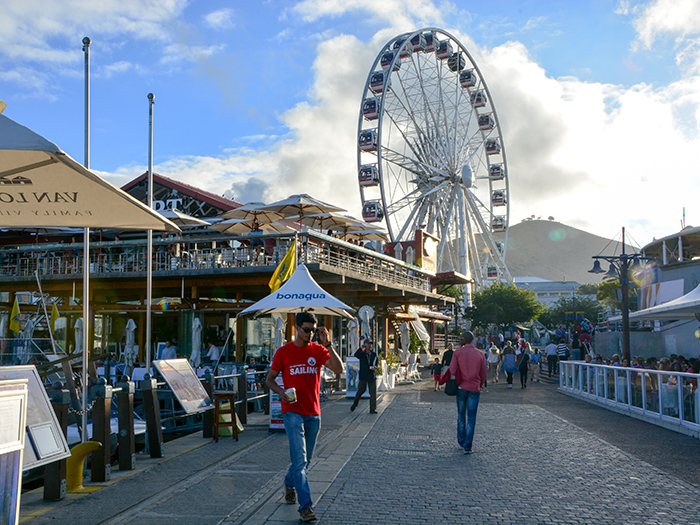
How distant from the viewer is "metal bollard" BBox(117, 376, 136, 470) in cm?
757

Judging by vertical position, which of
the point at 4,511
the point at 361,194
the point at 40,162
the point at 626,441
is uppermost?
the point at 361,194

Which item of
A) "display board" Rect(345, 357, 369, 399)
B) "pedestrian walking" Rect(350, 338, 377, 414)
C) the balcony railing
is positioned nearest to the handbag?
"pedestrian walking" Rect(350, 338, 377, 414)

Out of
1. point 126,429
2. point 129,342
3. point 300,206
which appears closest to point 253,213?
point 300,206

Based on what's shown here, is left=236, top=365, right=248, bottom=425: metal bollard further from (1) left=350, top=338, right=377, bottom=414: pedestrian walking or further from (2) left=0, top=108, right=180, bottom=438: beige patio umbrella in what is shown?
(2) left=0, top=108, right=180, bottom=438: beige patio umbrella

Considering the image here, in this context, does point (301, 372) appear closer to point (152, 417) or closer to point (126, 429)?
point (126, 429)

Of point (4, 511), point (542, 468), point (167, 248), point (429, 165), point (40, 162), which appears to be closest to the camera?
point (4, 511)

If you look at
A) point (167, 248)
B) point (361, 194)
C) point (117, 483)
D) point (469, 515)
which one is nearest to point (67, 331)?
point (167, 248)

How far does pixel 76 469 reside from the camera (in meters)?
6.64

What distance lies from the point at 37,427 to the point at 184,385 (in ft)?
14.1

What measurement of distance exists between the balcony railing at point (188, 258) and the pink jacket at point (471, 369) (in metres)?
10.5

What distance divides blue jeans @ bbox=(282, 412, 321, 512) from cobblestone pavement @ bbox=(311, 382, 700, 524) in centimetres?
30

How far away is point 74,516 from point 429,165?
3990 cm

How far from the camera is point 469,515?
18.3ft

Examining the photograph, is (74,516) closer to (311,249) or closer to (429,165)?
→ (311,249)
